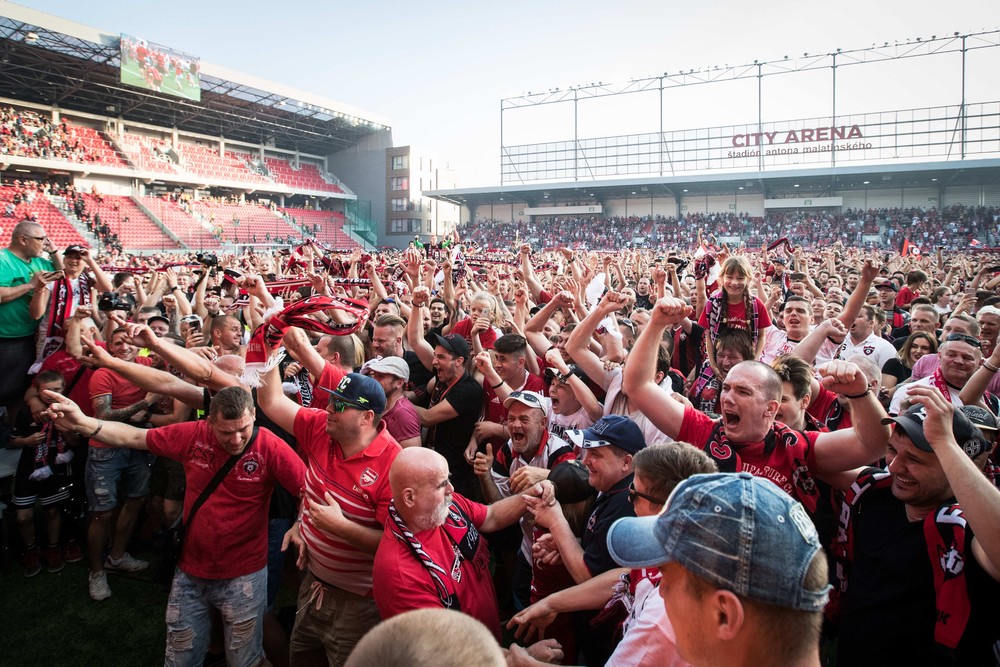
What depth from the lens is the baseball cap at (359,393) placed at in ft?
9.43

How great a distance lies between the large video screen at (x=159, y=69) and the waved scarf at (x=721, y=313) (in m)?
34.2

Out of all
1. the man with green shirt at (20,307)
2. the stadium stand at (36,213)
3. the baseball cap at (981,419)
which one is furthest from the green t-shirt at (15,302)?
the stadium stand at (36,213)

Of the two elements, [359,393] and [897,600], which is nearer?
[897,600]

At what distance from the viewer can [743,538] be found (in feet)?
3.68

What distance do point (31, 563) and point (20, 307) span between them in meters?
2.12

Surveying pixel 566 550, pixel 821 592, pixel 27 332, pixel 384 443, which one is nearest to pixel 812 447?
pixel 566 550

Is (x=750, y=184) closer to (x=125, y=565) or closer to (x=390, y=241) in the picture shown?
(x=390, y=241)

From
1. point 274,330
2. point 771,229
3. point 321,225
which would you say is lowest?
point 274,330

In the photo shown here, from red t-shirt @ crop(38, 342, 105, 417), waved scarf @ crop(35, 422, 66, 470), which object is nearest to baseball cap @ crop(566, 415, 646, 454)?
red t-shirt @ crop(38, 342, 105, 417)

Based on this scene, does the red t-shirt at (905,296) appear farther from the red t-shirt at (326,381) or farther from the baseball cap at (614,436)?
the red t-shirt at (326,381)

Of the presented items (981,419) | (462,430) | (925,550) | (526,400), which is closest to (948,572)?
(925,550)

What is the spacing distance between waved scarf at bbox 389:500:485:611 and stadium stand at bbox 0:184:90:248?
3058 centimetres

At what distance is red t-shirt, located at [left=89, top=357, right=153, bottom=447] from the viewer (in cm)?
448

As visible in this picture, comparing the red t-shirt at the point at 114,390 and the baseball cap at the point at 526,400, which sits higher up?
the baseball cap at the point at 526,400
